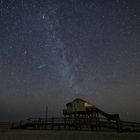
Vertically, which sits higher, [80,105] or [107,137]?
[80,105]

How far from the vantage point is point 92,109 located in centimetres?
2820

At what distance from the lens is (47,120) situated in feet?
81.5

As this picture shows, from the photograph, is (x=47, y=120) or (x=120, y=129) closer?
(x=120, y=129)

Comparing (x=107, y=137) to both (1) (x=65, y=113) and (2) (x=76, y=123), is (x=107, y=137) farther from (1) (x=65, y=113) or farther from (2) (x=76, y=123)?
(1) (x=65, y=113)

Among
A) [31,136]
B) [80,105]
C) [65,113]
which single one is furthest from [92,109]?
[31,136]

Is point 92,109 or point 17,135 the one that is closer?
point 17,135

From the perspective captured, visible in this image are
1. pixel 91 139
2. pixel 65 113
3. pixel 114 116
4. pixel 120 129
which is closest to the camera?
pixel 91 139

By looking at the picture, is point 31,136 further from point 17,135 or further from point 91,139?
point 91,139

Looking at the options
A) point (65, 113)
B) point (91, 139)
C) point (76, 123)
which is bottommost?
point (91, 139)

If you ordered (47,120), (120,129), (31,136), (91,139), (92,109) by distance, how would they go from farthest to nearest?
(92,109), (47,120), (120,129), (31,136), (91,139)

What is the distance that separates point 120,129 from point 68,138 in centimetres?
657

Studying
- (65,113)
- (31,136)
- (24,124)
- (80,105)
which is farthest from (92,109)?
(31,136)

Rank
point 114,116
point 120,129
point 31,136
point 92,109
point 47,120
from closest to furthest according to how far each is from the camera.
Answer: point 31,136 → point 120,129 → point 114,116 → point 47,120 → point 92,109

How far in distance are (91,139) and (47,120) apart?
34.3ft
